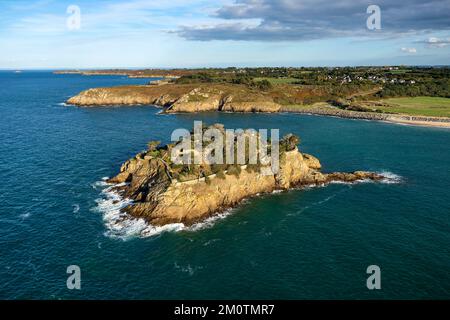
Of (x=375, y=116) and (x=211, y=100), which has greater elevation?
(x=211, y=100)

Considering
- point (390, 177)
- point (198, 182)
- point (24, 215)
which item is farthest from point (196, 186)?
point (390, 177)

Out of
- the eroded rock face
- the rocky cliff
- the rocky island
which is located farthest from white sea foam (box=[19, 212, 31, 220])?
the rocky cliff

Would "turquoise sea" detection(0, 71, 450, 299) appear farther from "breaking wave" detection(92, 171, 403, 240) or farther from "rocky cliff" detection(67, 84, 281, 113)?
"rocky cliff" detection(67, 84, 281, 113)

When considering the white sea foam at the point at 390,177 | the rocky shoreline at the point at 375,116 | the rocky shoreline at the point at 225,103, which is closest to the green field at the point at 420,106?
the rocky shoreline at the point at 375,116

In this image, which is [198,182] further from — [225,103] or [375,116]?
[225,103]
